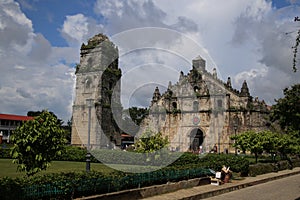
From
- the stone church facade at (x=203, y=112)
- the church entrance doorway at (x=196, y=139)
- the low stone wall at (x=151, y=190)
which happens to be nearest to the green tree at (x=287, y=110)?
the stone church facade at (x=203, y=112)

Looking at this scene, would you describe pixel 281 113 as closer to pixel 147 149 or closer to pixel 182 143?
pixel 182 143

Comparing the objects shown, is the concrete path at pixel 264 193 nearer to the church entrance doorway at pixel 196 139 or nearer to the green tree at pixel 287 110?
the green tree at pixel 287 110

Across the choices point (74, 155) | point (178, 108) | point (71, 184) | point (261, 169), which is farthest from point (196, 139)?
point (71, 184)

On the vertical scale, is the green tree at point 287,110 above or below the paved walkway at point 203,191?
above

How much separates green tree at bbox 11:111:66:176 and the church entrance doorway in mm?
33694

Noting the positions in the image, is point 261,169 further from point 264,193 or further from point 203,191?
point 203,191

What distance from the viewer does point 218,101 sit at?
139 feet

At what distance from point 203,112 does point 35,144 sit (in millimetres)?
34546

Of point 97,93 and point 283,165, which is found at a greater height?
point 97,93

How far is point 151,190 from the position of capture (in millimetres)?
11477

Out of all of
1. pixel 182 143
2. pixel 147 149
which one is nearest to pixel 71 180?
pixel 147 149

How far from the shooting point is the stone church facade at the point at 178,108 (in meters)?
40.6

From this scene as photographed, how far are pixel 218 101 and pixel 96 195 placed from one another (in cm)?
3460

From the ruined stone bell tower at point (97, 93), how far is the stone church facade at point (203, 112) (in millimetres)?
5179
